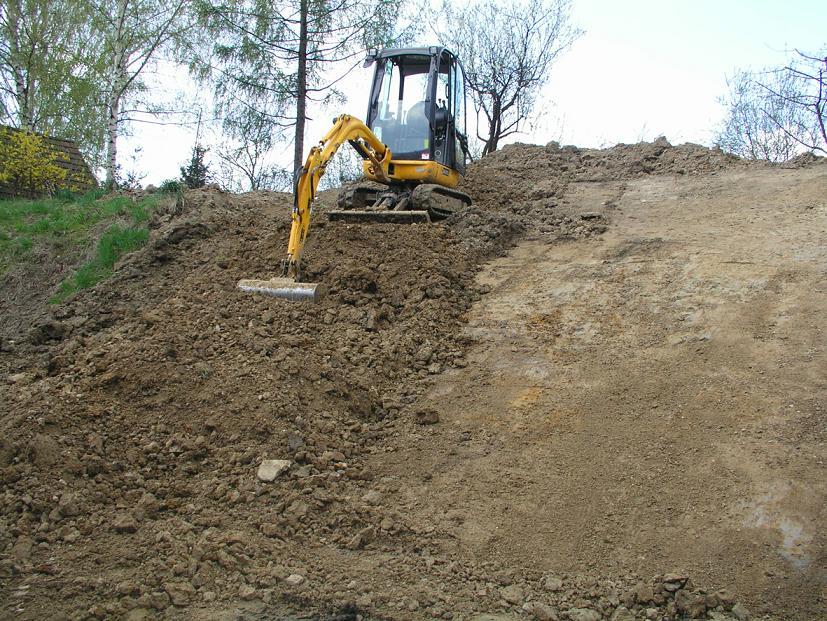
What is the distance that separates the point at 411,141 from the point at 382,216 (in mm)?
1194

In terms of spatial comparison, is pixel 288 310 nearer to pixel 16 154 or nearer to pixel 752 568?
pixel 752 568

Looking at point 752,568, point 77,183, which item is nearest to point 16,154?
point 77,183

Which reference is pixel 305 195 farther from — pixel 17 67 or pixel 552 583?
pixel 17 67

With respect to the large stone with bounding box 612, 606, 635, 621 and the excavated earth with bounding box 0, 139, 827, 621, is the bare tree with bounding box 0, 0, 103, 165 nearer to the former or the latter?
the excavated earth with bounding box 0, 139, 827, 621

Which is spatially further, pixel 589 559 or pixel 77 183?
pixel 77 183

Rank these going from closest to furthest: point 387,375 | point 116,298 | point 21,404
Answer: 1. point 21,404
2. point 387,375
3. point 116,298

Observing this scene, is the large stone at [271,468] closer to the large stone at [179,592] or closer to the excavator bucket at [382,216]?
the large stone at [179,592]

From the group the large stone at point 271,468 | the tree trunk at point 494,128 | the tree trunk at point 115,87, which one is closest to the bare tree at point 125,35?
the tree trunk at point 115,87

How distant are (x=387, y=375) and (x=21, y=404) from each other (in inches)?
112

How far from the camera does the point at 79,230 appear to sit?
10.5 metres

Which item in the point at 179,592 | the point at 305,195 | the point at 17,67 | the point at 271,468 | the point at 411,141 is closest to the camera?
the point at 179,592

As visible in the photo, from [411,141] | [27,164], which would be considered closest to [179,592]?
[411,141]

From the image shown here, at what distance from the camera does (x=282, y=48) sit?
1342 centimetres

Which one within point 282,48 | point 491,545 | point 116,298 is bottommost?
point 491,545
